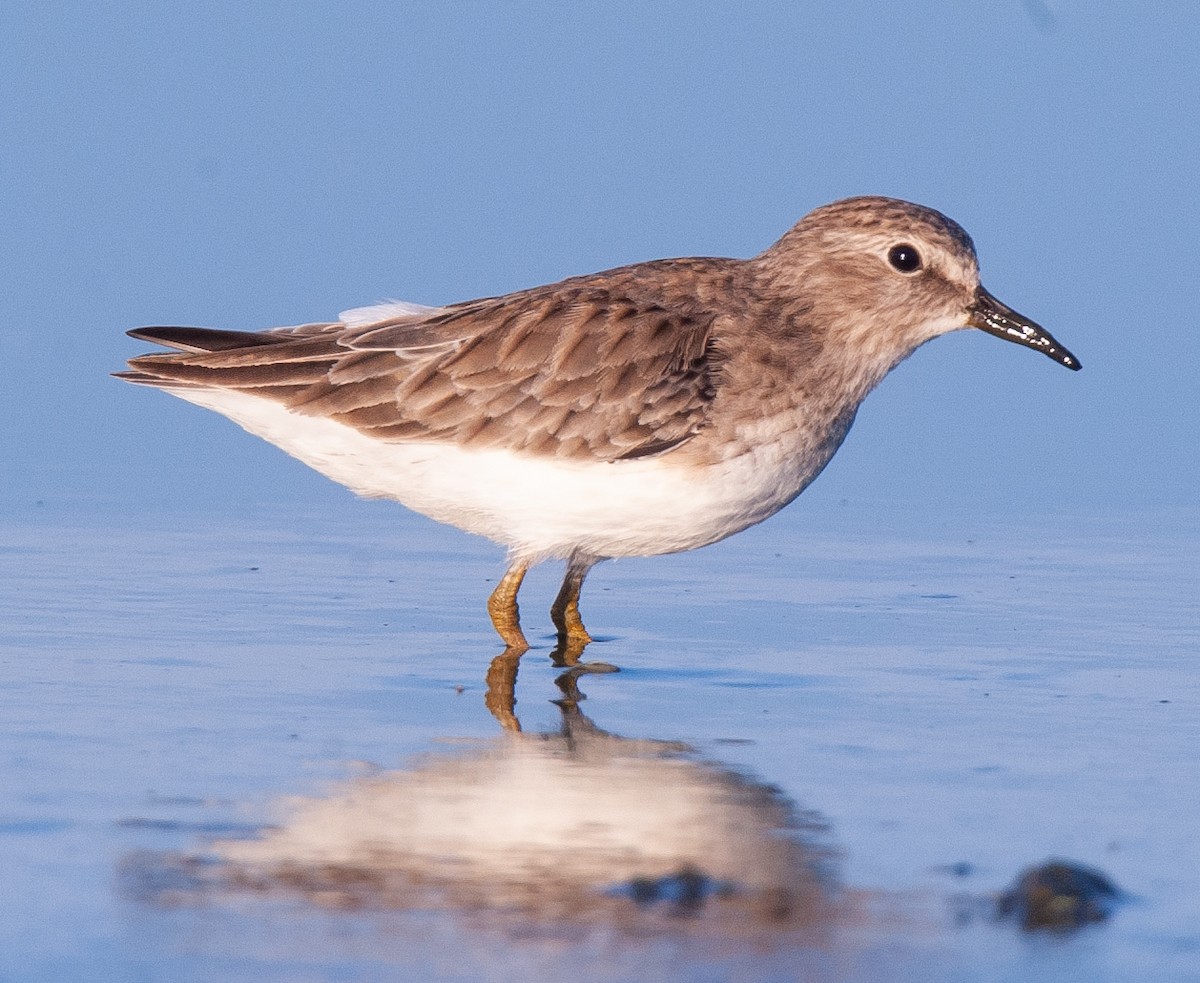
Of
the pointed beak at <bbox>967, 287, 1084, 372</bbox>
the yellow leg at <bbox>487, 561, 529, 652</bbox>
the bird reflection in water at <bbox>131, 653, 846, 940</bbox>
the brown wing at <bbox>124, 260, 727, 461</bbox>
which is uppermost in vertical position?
the pointed beak at <bbox>967, 287, 1084, 372</bbox>

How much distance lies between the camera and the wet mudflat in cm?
515

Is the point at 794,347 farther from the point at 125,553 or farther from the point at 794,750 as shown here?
the point at 125,553

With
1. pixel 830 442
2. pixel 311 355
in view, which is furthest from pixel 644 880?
pixel 311 355

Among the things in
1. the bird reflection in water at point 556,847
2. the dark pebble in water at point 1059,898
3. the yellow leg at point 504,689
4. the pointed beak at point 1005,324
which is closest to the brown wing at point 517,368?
the yellow leg at point 504,689

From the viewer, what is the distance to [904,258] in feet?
30.0

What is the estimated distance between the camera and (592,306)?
8.96m

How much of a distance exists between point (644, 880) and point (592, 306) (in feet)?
13.0

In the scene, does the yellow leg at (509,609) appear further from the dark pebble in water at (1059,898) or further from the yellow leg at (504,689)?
the dark pebble in water at (1059,898)

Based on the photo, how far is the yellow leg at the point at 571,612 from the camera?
361 inches

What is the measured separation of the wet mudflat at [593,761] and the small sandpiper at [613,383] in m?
0.73

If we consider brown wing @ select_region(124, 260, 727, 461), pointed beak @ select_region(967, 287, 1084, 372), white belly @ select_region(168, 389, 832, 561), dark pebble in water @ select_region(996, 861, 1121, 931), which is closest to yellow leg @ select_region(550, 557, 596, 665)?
white belly @ select_region(168, 389, 832, 561)

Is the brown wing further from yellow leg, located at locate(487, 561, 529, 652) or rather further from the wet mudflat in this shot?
the wet mudflat

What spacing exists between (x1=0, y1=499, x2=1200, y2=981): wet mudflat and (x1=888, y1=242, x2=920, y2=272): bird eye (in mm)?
1849

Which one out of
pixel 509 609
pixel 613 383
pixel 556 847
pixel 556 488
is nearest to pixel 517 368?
pixel 613 383
